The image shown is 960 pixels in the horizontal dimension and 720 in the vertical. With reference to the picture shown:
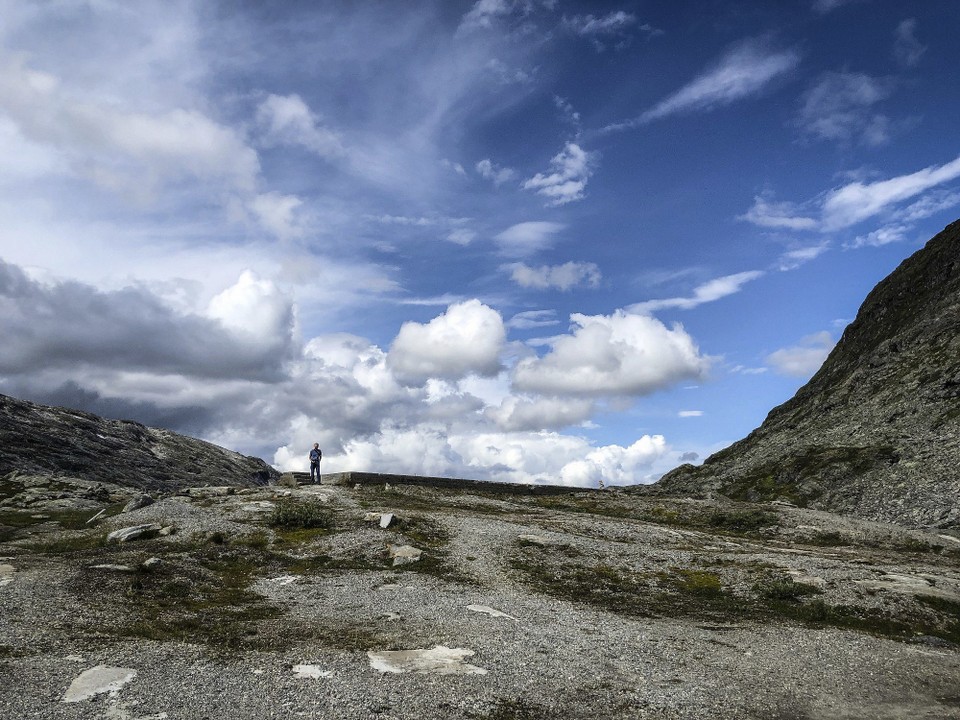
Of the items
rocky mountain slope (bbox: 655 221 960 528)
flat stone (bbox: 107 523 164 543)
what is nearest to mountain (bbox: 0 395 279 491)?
flat stone (bbox: 107 523 164 543)

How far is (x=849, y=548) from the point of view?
3472cm

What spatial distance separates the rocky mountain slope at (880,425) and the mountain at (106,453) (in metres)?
86.4

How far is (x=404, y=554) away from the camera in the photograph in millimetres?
27625

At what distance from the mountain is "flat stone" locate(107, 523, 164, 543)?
5910 centimetres

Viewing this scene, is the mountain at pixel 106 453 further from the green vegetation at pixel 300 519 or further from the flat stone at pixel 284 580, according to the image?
the flat stone at pixel 284 580

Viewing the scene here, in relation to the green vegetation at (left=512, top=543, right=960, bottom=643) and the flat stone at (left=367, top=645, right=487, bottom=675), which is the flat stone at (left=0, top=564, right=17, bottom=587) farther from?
the green vegetation at (left=512, top=543, right=960, bottom=643)

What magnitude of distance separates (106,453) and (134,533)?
107394 millimetres

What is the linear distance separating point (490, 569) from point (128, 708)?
54.5ft

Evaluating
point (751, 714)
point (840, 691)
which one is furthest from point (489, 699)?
point (840, 691)

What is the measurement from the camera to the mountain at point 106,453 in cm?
9931

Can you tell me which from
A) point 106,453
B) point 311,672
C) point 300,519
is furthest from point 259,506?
point 106,453

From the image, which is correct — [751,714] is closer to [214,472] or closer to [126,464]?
[126,464]

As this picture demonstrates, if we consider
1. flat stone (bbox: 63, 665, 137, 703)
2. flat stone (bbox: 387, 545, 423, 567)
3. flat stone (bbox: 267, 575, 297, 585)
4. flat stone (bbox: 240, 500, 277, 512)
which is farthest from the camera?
flat stone (bbox: 240, 500, 277, 512)

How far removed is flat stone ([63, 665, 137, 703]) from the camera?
Answer: 1237 cm
